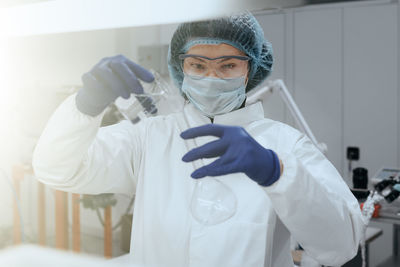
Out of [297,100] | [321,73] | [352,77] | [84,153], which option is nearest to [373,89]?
[352,77]

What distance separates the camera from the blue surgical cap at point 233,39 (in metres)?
0.86

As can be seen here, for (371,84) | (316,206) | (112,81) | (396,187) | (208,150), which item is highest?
(371,84)

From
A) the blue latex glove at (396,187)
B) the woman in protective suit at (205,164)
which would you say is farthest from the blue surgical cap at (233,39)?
the blue latex glove at (396,187)

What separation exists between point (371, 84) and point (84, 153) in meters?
2.28

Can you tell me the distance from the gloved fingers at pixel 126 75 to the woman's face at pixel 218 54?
178mm

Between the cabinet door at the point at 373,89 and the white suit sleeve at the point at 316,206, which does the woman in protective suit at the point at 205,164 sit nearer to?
the white suit sleeve at the point at 316,206

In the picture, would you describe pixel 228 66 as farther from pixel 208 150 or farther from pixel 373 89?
pixel 373 89

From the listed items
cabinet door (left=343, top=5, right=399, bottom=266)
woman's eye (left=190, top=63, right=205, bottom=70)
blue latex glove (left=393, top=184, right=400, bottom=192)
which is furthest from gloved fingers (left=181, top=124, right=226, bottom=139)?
cabinet door (left=343, top=5, right=399, bottom=266)

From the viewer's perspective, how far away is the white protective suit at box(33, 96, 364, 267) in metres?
0.78

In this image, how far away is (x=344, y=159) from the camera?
2768mm

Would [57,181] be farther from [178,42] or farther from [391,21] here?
[391,21]

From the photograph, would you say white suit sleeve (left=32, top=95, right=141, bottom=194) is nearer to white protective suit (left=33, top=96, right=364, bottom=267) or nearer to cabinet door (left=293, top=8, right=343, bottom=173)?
white protective suit (left=33, top=96, right=364, bottom=267)

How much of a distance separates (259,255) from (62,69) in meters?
1.60

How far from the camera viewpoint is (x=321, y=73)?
2.86 metres
